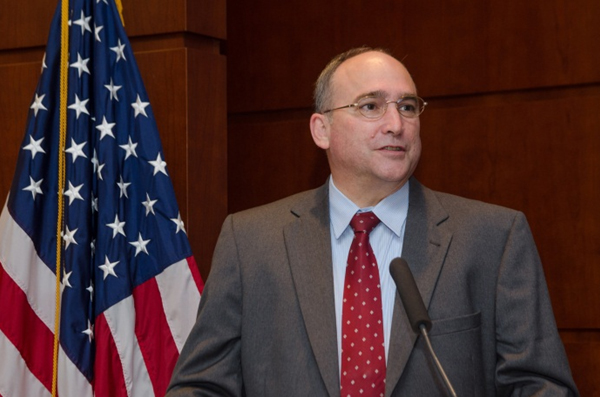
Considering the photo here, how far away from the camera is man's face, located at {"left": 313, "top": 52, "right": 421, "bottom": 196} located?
2.36m

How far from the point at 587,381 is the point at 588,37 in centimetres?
134

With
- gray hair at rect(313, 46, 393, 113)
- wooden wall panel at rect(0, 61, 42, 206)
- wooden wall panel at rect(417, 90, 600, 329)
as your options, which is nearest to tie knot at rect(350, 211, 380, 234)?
gray hair at rect(313, 46, 393, 113)

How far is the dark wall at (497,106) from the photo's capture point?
3430mm

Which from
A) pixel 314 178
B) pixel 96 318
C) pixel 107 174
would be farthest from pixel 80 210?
pixel 314 178

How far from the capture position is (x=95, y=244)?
2.88 m

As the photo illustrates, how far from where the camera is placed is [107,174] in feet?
9.43

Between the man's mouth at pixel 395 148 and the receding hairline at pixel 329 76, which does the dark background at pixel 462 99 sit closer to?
the receding hairline at pixel 329 76

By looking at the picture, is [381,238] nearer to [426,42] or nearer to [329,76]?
[329,76]

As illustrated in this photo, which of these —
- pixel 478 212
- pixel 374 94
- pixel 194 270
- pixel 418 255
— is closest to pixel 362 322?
pixel 418 255

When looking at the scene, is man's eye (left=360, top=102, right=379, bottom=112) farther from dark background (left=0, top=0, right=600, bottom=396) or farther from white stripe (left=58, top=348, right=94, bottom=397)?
white stripe (left=58, top=348, right=94, bottom=397)

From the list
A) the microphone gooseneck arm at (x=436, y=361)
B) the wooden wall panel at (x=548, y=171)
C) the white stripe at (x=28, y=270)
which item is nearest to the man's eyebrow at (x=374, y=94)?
the microphone gooseneck arm at (x=436, y=361)

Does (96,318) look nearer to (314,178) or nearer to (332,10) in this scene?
(314,178)

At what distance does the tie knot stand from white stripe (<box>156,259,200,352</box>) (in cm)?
78

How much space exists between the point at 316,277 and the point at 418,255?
0.88 feet
